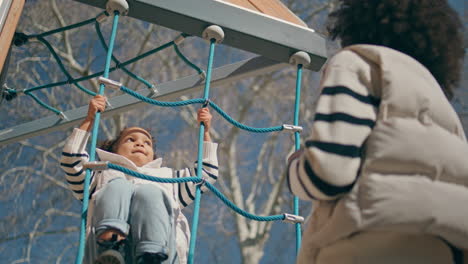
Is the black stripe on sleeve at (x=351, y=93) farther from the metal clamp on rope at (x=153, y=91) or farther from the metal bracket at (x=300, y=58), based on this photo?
the metal clamp on rope at (x=153, y=91)

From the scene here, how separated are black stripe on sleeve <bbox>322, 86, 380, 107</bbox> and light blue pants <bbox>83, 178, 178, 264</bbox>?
758 millimetres

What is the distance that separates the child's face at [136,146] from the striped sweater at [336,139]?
126 centimetres

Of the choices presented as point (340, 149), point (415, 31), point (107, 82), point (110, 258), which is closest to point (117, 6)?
point (107, 82)

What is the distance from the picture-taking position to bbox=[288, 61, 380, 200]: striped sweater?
0.84 metres

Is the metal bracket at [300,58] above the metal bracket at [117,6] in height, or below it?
below

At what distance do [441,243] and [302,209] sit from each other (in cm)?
601

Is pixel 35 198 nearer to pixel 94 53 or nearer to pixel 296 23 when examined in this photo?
pixel 94 53

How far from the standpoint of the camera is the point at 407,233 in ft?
2.76

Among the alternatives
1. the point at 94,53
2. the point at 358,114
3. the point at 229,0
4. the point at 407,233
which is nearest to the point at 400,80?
the point at 358,114

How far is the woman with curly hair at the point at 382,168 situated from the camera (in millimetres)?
826

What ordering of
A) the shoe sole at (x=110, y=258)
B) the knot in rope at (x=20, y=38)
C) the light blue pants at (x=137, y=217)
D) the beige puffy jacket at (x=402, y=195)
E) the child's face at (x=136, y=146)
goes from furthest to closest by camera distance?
the child's face at (x=136, y=146) < the knot in rope at (x=20, y=38) < the light blue pants at (x=137, y=217) < the shoe sole at (x=110, y=258) < the beige puffy jacket at (x=402, y=195)

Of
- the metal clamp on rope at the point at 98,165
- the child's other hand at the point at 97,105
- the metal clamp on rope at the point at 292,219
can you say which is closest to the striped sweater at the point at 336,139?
the metal clamp on rope at the point at 98,165

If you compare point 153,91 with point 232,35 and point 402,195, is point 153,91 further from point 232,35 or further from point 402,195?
point 402,195

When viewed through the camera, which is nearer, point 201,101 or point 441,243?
point 441,243
